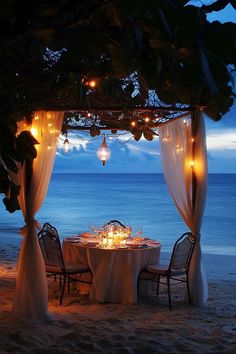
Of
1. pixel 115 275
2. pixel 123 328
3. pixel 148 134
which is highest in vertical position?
pixel 148 134

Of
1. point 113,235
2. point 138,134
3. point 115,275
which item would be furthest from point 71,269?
point 138,134

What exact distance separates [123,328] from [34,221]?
1.41m

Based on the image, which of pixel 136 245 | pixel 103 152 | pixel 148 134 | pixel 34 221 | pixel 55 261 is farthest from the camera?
pixel 103 152

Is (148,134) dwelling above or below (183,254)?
above

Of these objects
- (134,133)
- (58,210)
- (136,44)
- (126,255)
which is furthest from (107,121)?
(58,210)

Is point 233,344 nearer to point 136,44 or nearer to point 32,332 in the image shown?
point 32,332

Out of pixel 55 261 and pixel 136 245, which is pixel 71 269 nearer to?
pixel 55 261

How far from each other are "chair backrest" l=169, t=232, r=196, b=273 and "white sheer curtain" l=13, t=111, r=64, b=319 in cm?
150

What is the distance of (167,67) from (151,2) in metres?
0.38

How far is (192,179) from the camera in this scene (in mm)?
5793

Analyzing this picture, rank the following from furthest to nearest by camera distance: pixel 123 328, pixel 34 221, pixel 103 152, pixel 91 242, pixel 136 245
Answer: pixel 103 152
pixel 91 242
pixel 136 245
pixel 34 221
pixel 123 328

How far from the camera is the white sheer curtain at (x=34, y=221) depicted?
4.95 meters

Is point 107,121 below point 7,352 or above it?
above

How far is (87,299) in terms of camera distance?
19.4 ft
